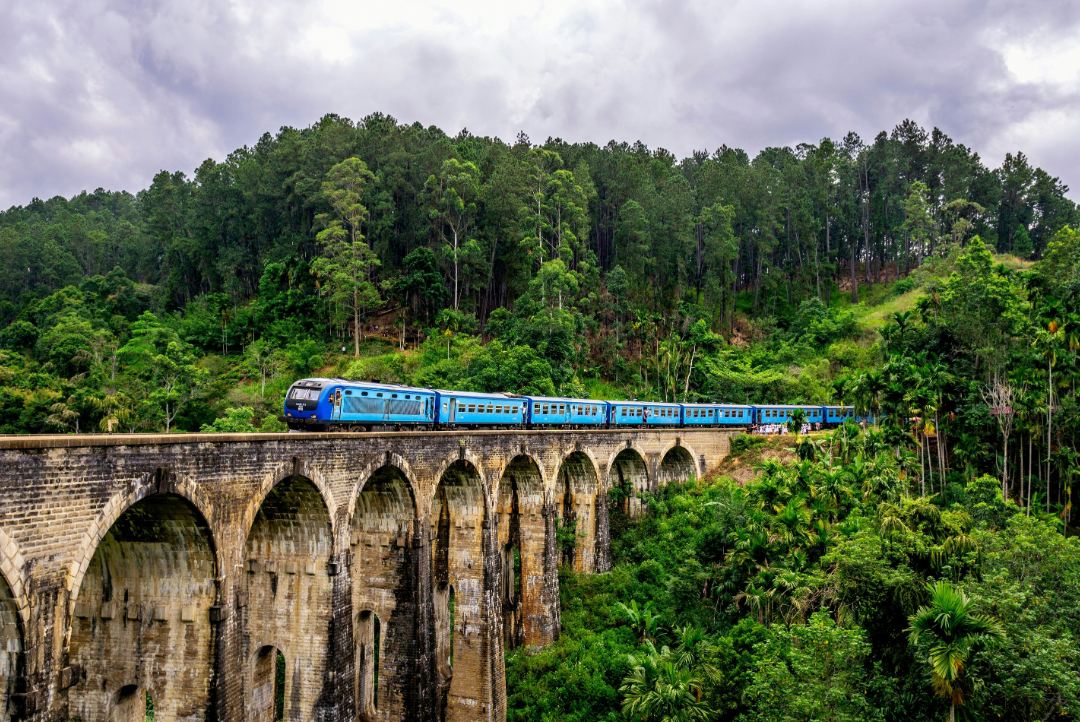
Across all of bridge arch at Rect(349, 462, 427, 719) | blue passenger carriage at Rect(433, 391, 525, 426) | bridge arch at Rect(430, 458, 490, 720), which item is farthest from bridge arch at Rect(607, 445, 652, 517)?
bridge arch at Rect(349, 462, 427, 719)

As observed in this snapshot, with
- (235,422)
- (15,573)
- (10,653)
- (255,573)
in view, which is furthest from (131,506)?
(235,422)

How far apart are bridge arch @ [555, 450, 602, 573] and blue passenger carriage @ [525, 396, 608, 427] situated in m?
Answer: 2.32

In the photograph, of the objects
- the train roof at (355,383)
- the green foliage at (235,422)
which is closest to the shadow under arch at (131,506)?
the train roof at (355,383)

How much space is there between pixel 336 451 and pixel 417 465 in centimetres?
409

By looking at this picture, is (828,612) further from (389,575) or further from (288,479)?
(288,479)

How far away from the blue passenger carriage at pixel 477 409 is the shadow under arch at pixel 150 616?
45.1ft

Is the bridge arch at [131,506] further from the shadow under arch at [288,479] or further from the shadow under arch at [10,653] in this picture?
the shadow under arch at [288,479]

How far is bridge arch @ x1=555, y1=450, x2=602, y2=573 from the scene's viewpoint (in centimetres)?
3588

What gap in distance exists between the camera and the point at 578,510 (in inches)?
1442

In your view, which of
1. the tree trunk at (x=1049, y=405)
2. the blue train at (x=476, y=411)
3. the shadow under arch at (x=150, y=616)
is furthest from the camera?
the tree trunk at (x=1049, y=405)

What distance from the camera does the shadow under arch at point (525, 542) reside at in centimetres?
3127

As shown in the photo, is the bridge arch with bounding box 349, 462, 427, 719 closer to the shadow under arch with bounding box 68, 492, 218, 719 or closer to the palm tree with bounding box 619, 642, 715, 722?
the palm tree with bounding box 619, 642, 715, 722

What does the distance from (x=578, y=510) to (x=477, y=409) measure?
10024 mm

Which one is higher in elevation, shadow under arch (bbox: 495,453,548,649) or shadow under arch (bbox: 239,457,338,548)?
shadow under arch (bbox: 239,457,338,548)
